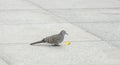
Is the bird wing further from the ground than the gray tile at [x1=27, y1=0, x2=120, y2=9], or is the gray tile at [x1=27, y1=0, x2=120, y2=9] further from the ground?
the bird wing

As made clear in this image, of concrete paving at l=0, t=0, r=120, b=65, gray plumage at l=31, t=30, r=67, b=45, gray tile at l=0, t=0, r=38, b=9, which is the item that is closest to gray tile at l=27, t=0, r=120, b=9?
gray tile at l=0, t=0, r=38, b=9

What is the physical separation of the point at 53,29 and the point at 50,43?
1.63 m

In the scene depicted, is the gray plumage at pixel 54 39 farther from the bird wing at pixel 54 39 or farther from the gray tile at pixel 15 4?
the gray tile at pixel 15 4

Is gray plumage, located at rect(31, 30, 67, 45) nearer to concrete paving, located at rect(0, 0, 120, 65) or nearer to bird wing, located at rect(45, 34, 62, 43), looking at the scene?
bird wing, located at rect(45, 34, 62, 43)

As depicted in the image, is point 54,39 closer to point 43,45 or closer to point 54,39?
point 54,39

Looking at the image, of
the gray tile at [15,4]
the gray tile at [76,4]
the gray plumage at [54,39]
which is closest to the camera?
the gray plumage at [54,39]

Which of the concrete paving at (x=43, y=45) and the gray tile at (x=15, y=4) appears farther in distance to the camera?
the gray tile at (x=15, y=4)

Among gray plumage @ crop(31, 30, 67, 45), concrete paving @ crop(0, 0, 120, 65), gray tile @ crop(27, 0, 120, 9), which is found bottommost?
gray tile @ crop(27, 0, 120, 9)

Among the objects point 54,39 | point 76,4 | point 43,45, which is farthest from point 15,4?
point 54,39

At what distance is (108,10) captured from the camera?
14156 millimetres

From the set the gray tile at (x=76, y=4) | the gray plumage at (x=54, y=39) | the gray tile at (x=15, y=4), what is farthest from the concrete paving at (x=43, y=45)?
the gray tile at (x=76, y=4)

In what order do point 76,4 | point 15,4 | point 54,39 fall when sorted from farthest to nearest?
point 76,4, point 15,4, point 54,39

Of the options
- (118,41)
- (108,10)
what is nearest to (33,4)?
(108,10)

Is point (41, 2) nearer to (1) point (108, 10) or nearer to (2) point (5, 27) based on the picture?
(1) point (108, 10)
